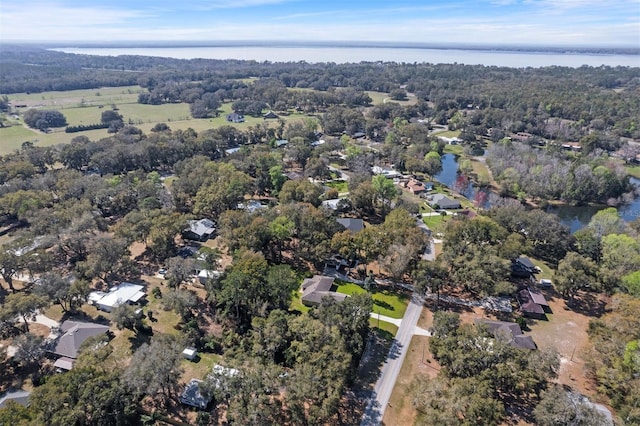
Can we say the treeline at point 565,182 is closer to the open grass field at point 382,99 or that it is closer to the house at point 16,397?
the house at point 16,397

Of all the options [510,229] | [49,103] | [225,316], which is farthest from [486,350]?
[49,103]

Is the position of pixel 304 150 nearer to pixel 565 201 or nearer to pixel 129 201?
pixel 129 201

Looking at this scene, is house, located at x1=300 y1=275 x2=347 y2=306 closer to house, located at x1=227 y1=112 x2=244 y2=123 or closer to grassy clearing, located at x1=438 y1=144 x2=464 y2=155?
grassy clearing, located at x1=438 y1=144 x2=464 y2=155

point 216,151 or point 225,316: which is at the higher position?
point 216,151

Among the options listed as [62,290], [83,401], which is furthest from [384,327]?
[62,290]

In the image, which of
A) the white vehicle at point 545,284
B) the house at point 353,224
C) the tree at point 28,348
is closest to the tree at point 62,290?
the tree at point 28,348
